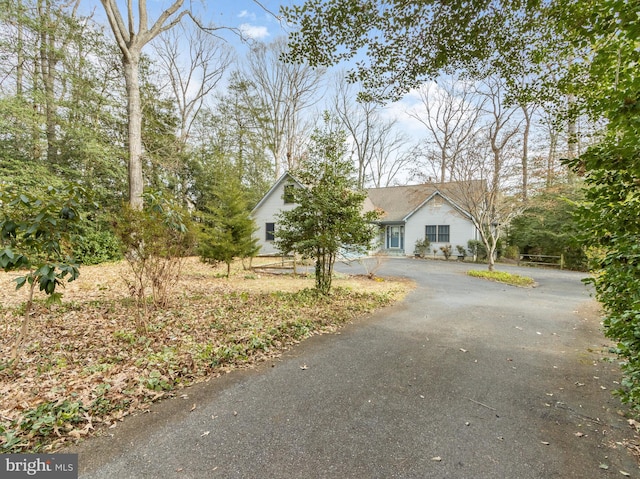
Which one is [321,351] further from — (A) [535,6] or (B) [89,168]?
(B) [89,168]

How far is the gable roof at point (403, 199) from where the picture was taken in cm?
1935

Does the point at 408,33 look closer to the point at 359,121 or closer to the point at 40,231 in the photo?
the point at 40,231

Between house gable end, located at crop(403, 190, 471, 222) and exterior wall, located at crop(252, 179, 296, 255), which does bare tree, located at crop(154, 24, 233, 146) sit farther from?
house gable end, located at crop(403, 190, 471, 222)

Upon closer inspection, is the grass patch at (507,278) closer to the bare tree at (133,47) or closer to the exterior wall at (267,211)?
the exterior wall at (267,211)

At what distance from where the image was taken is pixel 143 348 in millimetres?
3963

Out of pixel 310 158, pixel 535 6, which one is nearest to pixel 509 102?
pixel 535 6

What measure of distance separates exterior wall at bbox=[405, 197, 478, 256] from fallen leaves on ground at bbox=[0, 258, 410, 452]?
559 inches

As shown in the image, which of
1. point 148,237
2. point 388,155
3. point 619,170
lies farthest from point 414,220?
point 619,170

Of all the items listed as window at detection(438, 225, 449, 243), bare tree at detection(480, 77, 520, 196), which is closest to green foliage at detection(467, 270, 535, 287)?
bare tree at detection(480, 77, 520, 196)

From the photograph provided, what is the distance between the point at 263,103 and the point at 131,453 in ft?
77.9

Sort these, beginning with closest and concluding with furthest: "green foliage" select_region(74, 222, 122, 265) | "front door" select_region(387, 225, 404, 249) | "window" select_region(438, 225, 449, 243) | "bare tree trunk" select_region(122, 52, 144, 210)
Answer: "bare tree trunk" select_region(122, 52, 144, 210) < "green foliage" select_region(74, 222, 122, 265) < "window" select_region(438, 225, 449, 243) < "front door" select_region(387, 225, 404, 249)

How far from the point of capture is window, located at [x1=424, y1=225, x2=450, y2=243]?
20.4 m

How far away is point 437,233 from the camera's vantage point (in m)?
20.8

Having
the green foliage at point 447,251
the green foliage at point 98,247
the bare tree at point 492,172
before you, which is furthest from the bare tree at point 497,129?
the green foliage at point 98,247
